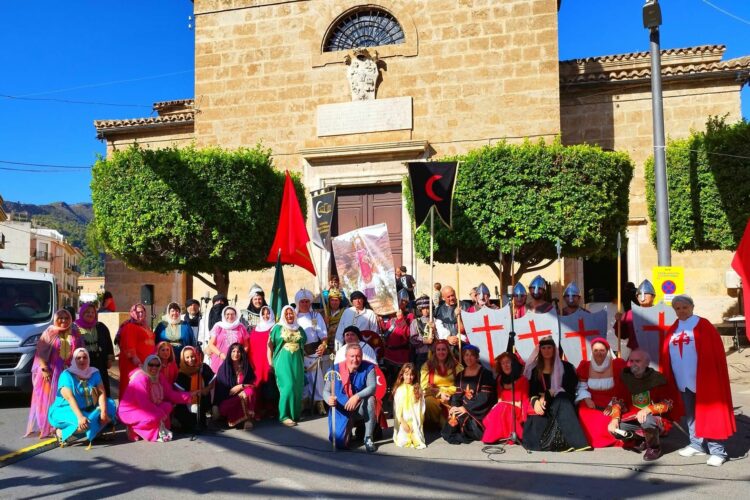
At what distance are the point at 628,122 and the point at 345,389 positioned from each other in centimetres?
1213

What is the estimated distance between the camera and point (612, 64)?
1688 centimetres

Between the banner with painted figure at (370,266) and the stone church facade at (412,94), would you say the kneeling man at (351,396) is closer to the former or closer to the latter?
the banner with painted figure at (370,266)

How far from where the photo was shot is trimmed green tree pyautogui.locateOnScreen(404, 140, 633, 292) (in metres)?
11.8

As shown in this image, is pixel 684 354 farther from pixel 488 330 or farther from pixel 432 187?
pixel 432 187

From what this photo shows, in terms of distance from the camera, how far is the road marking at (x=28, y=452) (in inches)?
241

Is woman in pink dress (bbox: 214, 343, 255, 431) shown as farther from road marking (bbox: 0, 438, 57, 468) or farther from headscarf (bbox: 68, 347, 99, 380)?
road marking (bbox: 0, 438, 57, 468)

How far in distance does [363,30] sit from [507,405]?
1189 cm

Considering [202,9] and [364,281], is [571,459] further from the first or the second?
[202,9]

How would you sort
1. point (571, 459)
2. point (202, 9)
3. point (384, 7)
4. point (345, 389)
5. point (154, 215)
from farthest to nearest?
point (202, 9), point (384, 7), point (154, 215), point (345, 389), point (571, 459)

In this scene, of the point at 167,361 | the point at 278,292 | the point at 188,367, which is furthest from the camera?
the point at 278,292

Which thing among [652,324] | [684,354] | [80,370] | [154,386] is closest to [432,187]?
[652,324]

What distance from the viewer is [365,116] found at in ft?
51.9

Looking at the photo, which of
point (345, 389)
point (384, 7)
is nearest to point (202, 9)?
point (384, 7)

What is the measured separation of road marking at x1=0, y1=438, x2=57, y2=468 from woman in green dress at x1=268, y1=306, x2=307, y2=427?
2.42 metres
